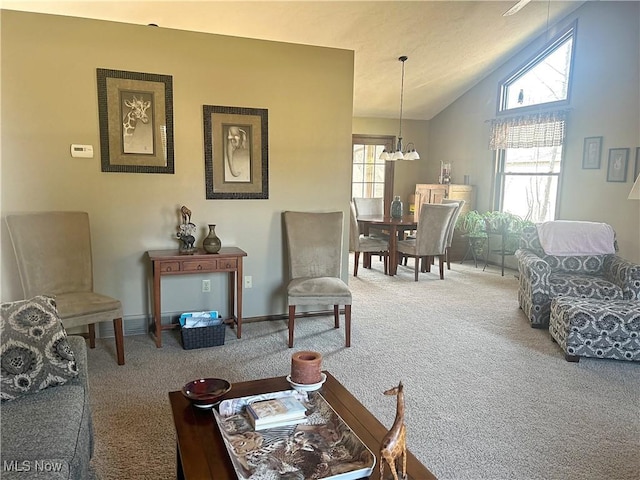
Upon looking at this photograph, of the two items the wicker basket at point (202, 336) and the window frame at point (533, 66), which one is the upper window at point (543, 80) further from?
the wicker basket at point (202, 336)

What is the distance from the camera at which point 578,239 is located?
14.1ft

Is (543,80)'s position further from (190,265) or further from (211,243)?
(190,265)

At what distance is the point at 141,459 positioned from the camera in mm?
2078

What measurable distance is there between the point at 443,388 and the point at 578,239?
2.42 m

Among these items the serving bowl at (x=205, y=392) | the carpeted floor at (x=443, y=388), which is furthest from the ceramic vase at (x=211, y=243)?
the serving bowl at (x=205, y=392)

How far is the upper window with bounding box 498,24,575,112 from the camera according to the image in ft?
19.0

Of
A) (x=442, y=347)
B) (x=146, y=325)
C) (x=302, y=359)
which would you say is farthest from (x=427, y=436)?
(x=146, y=325)

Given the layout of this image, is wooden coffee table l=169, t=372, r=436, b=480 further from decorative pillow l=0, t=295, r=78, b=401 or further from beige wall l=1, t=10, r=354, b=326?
beige wall l=1, t=10, r=354, b=326

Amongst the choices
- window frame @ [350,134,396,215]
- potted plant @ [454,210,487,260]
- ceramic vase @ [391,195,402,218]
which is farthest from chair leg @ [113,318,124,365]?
window frame @ [350,134,396,215]

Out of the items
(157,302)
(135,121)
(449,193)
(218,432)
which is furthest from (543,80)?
(218,432)

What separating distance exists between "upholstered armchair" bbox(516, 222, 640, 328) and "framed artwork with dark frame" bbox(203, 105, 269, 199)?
2532mm

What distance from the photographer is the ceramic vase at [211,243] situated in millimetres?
3602

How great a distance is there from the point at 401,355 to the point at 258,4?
10.9 ft

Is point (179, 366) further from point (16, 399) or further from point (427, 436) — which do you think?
point (427, 436)
